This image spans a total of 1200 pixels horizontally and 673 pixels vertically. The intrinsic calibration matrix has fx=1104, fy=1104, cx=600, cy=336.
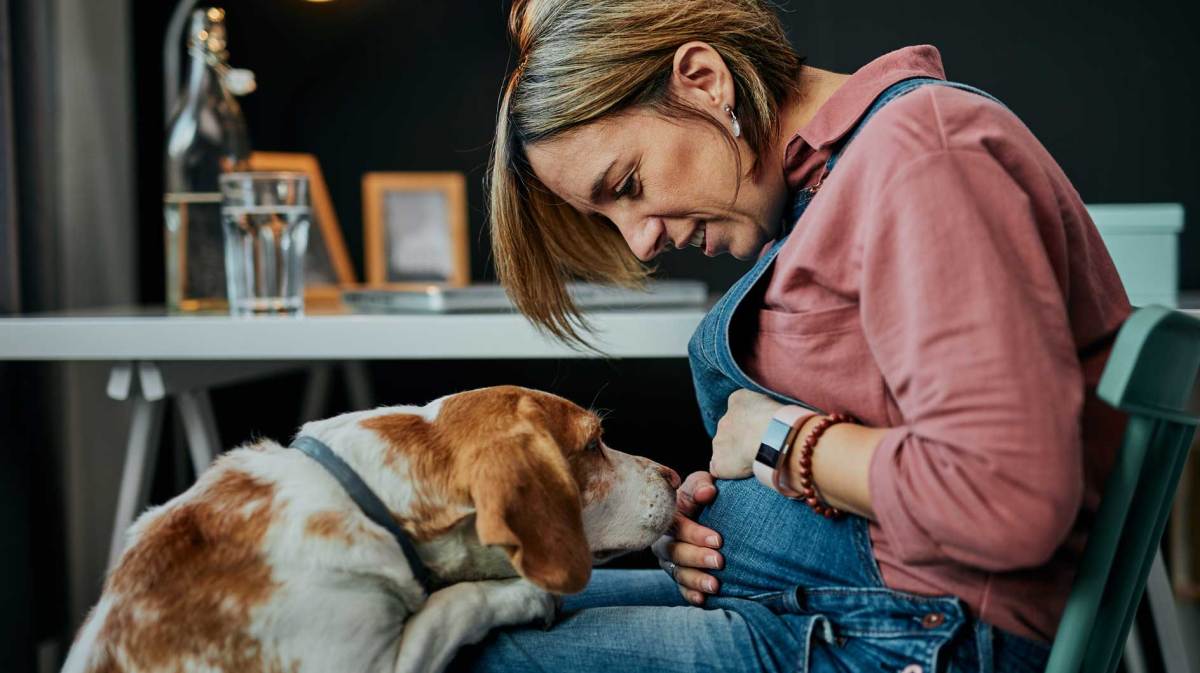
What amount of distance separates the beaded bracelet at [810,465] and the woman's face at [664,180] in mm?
301

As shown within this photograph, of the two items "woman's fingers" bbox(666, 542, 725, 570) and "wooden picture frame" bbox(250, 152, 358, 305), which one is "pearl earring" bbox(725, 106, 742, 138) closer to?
"woman's fingers" bbox(666, 542, 725, 570)

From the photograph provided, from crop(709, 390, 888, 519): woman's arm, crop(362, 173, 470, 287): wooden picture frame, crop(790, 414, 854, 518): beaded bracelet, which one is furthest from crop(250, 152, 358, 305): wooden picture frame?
crop(790, 414, 854, 518): beaded bracelet

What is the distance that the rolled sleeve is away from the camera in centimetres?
76

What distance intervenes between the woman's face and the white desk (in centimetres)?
40

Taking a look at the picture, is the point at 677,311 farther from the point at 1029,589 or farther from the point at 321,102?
the point at 321,102

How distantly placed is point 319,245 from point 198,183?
415 mm

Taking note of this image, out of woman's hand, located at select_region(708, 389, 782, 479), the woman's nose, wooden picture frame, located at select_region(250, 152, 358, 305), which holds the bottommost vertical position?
wooden picture frame, located at select_region(250, 152, 358, 305)

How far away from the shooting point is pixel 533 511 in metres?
0.93

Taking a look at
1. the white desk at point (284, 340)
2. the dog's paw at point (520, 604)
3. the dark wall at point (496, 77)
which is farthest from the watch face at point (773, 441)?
the dark wall at point (496, 77)

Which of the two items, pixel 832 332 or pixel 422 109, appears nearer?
pixel 832 332

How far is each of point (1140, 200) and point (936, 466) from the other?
75.8 inches

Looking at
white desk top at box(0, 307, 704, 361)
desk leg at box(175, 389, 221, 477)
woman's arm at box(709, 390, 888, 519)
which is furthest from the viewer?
desk leg at box(175, 389, 221, 477)

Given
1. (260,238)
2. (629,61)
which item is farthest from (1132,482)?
(260,238)

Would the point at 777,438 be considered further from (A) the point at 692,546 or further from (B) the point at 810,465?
(A) the point at 692,546
